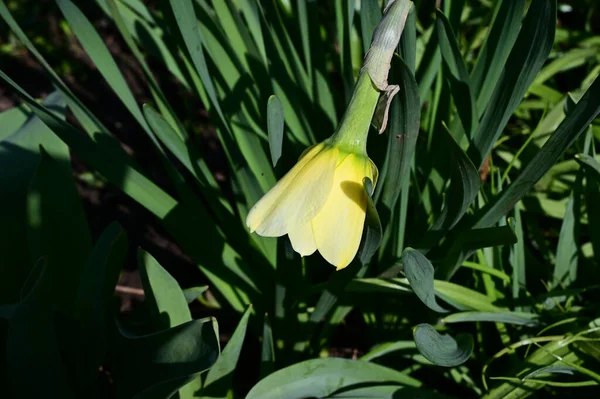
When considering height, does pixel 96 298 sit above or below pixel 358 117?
below

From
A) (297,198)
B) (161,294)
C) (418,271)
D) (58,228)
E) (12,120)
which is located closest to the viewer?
(297,198)

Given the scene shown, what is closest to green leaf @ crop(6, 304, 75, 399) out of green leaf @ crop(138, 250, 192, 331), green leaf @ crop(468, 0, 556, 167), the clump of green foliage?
the clump of green foliage

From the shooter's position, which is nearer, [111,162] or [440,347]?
[440,347]

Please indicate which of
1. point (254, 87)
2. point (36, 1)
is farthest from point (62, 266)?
point (36, 1)

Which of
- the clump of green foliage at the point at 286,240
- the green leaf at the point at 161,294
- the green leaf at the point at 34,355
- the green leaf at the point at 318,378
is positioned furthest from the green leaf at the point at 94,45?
the green leaf at the point at 318,378

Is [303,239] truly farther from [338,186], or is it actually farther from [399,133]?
[399,133]

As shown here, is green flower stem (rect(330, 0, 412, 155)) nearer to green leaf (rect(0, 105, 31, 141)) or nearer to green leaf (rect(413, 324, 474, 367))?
green leaf (rect(413, 324, 474, 367))

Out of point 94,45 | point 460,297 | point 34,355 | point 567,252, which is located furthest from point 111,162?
point 567,252

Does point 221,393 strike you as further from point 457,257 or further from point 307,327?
point 457,257
